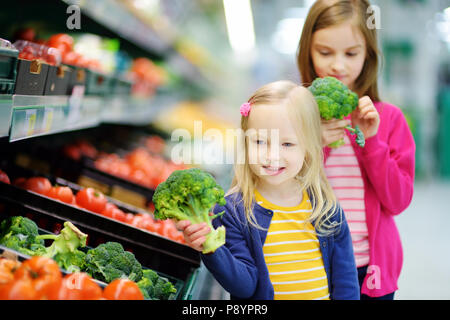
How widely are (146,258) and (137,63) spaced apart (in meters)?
2.98

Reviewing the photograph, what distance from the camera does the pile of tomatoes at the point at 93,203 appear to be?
2.03 meters

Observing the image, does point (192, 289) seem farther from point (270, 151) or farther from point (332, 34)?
point (332, 34)

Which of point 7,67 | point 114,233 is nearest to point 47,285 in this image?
point 7,67

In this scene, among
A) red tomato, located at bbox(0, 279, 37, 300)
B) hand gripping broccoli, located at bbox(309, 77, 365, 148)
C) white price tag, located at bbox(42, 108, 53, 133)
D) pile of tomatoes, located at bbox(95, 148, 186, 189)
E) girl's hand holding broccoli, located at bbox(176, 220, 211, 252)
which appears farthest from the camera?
pile of tomatoes, located at bbox(95, 148, 186, 189)

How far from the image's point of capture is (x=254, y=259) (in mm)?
1276

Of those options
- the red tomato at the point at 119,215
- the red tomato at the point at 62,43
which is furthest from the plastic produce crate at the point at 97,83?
the red tomato at the point at 119,215

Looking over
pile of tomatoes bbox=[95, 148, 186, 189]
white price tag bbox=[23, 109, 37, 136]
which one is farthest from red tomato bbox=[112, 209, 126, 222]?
pile of tomatoes bbox=[95, 148, 186, 189]

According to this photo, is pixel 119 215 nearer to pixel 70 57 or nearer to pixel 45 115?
pixel 45 115

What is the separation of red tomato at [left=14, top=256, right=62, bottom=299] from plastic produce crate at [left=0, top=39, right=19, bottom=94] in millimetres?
480

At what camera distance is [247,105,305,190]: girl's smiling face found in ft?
4.06

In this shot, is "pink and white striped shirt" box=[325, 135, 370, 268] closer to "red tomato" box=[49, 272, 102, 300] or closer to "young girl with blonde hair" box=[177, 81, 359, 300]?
"young girl with blonde hair" box=[177, 81, 359, 300]

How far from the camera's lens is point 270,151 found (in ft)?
4.05

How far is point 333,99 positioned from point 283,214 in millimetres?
355
